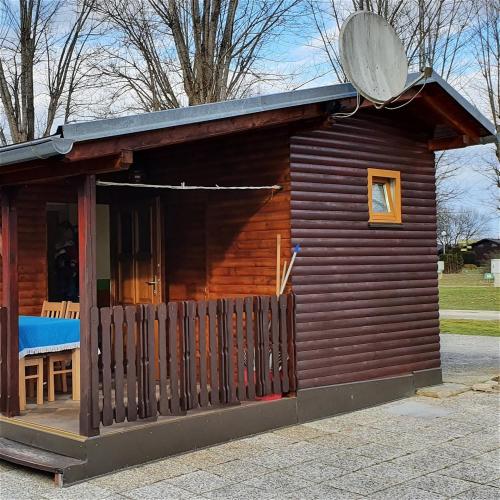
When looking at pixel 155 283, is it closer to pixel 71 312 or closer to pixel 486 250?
pixel 71 312

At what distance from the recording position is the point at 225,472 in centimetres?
538

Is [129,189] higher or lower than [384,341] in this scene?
higher

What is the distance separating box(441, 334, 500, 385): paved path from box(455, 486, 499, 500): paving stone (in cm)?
408

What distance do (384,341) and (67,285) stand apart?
407cm

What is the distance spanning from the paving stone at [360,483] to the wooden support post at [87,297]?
1.87m

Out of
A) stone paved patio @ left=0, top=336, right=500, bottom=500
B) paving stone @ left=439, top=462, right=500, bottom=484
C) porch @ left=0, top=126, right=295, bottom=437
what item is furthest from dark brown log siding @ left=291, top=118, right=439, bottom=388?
paving stone @ left=439, top=462, right=500, bottom=484

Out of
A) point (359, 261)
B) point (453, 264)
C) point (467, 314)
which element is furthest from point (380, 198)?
point (453, 264)

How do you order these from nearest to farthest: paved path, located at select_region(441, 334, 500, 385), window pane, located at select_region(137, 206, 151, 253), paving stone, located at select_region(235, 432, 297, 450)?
paving stone, located at select_region(235, 432, 297, 450) → window pane, located at select_region(137, 206, 151, 253) → paved path, located at select_region(441, 334, 500, 385)

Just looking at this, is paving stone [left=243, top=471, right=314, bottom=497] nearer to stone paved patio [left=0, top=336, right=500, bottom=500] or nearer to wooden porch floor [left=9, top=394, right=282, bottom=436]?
stone paved patio [left=0, top=336, right=500, bottom=500]

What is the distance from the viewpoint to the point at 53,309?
802cm

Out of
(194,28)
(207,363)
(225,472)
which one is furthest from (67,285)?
(194,28)

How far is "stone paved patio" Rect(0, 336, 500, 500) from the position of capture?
492 cm

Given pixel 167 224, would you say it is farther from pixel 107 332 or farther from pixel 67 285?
pixel 107 332

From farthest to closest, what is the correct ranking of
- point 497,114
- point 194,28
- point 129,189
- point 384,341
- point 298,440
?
point 497,114 < point 194,28 < point 129,189 < point 384,341 < point 298,440
